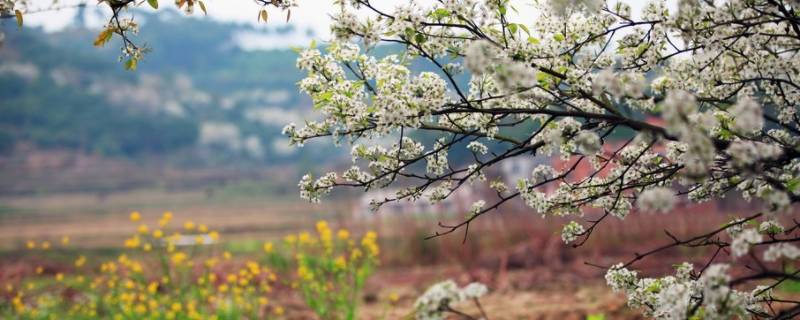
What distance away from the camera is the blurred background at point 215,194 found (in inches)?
491

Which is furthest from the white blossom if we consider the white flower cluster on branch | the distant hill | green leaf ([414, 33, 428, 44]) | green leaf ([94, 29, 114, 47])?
the distant hill

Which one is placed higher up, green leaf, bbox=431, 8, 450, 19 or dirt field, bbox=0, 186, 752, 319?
dirt field, bbox=0, 186, 752, 319

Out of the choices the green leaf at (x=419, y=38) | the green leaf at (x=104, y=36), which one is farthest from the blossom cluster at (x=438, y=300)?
the green leaf at (x=104, y=36)

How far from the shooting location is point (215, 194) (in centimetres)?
11075

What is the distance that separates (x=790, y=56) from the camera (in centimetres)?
298

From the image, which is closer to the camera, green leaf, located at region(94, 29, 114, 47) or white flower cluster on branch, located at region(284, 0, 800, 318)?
white flower cluster on branch, located at region(284, 0, 800, 318)

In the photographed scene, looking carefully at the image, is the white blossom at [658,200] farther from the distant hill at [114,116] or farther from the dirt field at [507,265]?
the distant hill at [114,116]

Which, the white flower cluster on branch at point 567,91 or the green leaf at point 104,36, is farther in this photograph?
the green leaf at point 104,36

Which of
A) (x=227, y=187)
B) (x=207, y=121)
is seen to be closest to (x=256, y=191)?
(x=227, y=187)

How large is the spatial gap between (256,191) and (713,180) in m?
117

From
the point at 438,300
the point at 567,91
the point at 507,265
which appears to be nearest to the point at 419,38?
the point at 567,91

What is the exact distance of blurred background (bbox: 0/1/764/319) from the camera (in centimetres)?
1246

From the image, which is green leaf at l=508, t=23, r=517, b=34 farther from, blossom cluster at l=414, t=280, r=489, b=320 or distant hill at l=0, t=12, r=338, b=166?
distant hill at l=0, t=12, r=338, b=166

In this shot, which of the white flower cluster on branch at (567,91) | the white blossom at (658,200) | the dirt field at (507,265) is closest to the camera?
the white blossom at (658,200)
